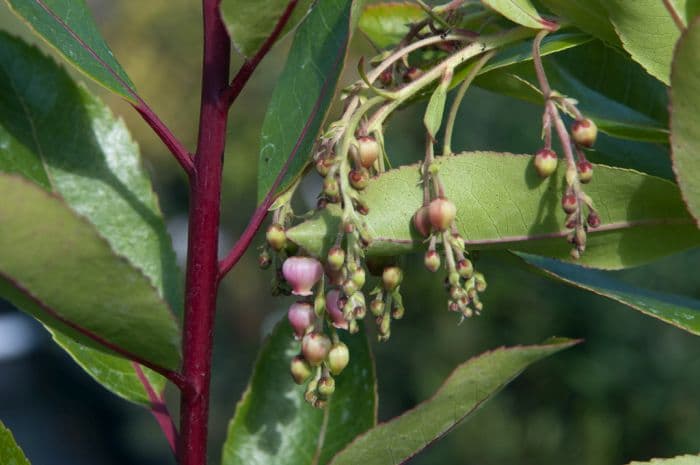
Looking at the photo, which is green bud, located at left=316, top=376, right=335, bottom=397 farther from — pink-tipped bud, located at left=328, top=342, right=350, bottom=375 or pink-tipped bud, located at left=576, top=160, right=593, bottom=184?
pink-tipped bud, located at left=576, top=160, right=593, bottom=184

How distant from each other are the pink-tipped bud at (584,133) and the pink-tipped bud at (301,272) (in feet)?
0.72

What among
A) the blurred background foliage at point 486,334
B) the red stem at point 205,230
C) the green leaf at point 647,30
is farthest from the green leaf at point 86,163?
the blurred background foliage at point 486,334

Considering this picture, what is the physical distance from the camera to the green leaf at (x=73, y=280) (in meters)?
0.55

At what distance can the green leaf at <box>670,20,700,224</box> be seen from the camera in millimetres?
582

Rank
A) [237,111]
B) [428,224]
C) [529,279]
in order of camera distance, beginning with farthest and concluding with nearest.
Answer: [237,111]
[529,279]
[428,224]

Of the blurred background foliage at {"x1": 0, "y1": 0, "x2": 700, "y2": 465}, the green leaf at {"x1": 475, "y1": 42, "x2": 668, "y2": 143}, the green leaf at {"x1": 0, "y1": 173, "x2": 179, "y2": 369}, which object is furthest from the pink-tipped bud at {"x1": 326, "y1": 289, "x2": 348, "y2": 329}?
the blurred background foliage at {"x1": 0, "y1": 0, "x2": 700, "y2": 465}

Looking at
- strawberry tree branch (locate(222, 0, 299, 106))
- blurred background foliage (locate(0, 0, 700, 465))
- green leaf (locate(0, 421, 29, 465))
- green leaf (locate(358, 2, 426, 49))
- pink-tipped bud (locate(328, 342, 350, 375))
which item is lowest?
blurred background foliage (locate(0, 0, 700, 465))

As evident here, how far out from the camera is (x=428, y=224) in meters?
0.67

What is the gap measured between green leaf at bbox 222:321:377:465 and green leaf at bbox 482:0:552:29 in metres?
0.34

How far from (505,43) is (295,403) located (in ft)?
1.36

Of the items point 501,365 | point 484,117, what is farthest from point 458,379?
point 484,117

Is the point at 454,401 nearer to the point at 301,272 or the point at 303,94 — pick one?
the point at 301,272

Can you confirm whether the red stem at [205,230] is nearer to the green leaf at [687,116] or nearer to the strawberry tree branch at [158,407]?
the strawberry tree branch at [158,407]

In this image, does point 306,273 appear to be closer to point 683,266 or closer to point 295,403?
point 295,403
